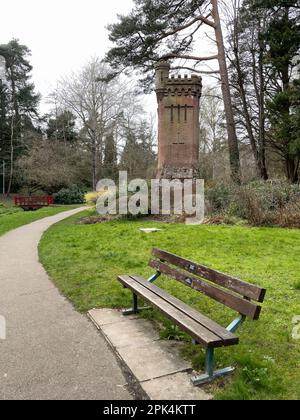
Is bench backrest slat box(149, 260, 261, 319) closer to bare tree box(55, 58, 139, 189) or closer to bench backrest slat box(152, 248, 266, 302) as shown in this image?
bench backrest slat box(152, 248, 266, 302)

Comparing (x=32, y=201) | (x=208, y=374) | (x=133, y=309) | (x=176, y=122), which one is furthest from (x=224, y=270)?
(x=32, y=201)

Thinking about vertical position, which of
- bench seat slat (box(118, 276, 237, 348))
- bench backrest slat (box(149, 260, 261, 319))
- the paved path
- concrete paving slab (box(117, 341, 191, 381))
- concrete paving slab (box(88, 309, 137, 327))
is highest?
bench backrest slat (box(149, 260, 261, 319))

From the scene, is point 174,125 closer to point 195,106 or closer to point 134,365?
point 195,106

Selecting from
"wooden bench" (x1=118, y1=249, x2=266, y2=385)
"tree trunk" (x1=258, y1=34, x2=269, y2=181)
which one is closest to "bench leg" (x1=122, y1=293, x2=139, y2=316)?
"wooden bench" (x1=118, y1=249, x2=266, y2=385)

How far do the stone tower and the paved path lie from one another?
1380 centimetres

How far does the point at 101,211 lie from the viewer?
56.5 feet

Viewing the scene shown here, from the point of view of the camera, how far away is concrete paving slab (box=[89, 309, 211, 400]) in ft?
9.69

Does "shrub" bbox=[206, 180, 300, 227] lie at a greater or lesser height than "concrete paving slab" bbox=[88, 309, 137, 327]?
greater

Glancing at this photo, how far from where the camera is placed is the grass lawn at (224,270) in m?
3.15

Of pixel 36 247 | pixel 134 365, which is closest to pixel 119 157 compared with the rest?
pixel 36 247

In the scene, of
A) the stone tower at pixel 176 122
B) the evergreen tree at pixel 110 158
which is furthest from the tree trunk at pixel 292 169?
the evergreen tree at pixel 110 158

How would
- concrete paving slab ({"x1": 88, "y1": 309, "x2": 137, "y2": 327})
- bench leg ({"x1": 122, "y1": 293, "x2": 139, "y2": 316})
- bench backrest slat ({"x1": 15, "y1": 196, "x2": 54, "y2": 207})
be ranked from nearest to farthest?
1. concrete paving slab ({"x1": 88, "y1": 309, "x2": 137, "y2": 327})
2. bench leg ({"x1": 122, "y1": 293, "x2": 139, "y2": 316})
3. bench backrest slat ({"x1": 15, "y1": 196, "x2": 54, "y2": 207})

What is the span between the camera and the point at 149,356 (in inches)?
139
